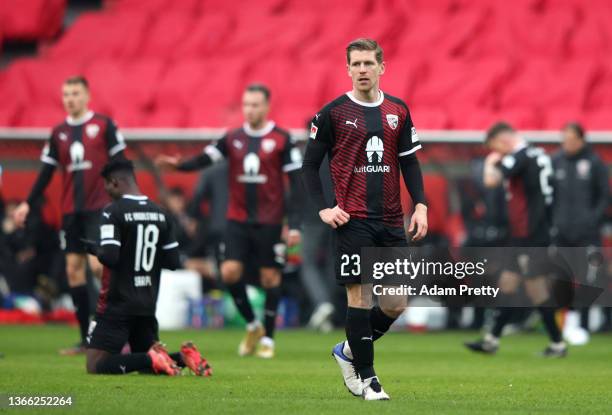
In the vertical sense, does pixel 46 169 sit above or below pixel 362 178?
above

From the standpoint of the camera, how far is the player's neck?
7383 mm

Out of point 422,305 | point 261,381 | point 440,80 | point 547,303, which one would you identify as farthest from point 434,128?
point 261,381

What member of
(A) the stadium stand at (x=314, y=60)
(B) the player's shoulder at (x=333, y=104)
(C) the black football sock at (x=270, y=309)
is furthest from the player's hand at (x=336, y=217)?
(A) the stadium stand at (x=314, y=60)

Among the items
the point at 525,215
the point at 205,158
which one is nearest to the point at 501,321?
the point at 525,215

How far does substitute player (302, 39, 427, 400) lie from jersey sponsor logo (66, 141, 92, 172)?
4.39 meters

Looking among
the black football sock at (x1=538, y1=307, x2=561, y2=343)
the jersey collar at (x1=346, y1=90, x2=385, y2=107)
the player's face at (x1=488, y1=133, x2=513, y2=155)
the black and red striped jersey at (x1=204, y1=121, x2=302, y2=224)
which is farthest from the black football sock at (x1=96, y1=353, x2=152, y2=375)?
the player's face at (x1=488, y1=133, x2=513, y2=155)

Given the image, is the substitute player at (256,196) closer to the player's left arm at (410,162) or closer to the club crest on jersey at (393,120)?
the player's left arm at (410,162)

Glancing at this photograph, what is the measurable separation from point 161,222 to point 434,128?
9.10 m

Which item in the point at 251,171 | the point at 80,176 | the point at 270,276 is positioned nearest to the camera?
the point at 80,176

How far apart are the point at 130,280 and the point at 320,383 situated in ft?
4.92

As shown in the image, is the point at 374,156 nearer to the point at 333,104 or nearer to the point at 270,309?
the point at 333,104

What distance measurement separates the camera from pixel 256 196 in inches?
461

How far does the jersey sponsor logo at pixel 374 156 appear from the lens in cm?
738

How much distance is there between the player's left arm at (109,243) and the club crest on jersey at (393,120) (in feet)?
7.68
